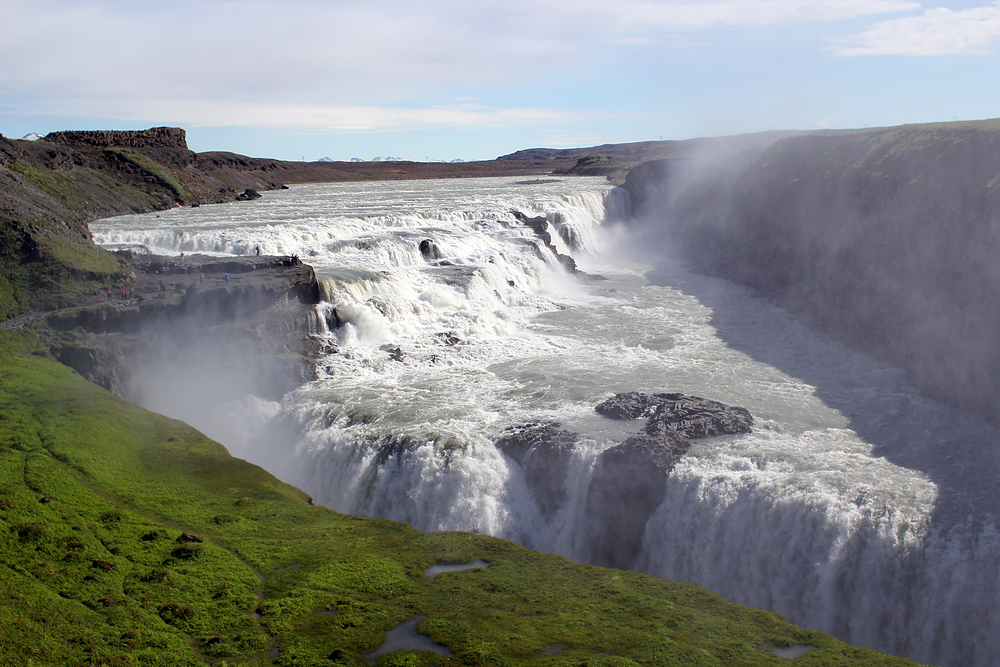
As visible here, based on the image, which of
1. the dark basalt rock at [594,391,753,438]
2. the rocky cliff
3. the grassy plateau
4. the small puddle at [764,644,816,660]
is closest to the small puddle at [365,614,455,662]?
the grassy plateau

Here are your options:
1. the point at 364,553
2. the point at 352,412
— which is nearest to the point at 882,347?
the point at 352,412

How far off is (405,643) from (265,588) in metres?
3.01

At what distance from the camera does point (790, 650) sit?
10.6m

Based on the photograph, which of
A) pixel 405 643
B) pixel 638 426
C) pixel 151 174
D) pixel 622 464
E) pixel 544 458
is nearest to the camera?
pixel 405 643

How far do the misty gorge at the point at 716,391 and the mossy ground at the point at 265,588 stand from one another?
10.4ft

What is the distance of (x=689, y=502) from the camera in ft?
52.2

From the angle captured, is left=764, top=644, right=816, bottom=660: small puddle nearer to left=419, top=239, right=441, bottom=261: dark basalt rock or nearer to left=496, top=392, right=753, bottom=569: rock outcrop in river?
left=496, top=392, right=753, bottom=569: rock outcrop in river

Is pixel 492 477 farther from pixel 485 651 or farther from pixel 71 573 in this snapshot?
pixel 71 573

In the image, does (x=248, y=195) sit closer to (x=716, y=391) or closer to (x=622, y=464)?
(x=716, y=391)

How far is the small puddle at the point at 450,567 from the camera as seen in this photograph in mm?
12906

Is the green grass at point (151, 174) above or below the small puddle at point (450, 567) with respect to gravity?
above

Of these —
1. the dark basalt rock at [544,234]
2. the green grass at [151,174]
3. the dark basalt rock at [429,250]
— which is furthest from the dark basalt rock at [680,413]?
the green grass at [151,174]

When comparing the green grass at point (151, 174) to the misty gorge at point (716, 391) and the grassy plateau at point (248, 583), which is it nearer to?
the misty gorge at point (716, 391)

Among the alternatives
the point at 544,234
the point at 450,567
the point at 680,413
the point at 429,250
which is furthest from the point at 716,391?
the point at 544,234
